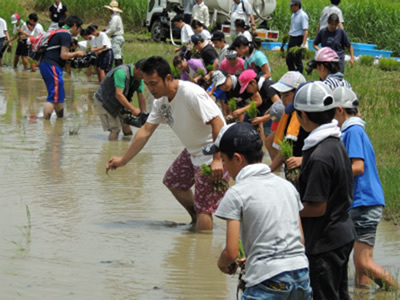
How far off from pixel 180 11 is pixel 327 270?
68.4ft

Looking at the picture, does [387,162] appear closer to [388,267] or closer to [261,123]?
[261,123]

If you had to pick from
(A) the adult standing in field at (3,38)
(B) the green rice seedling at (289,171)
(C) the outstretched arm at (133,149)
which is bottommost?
(A) the adult standing in field at (3,38)

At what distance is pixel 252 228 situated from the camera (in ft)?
11.8

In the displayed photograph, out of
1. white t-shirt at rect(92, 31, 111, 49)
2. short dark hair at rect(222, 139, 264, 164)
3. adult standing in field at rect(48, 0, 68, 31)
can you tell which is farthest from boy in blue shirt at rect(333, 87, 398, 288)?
adult standing in field at rect(48, 0, 68, 31)

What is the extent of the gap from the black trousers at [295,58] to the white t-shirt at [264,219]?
12.1 m

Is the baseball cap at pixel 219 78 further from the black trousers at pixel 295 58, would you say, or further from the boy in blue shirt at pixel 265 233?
the boy in blue shirt at pixel 265 233

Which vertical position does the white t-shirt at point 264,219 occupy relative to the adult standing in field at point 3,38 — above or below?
above

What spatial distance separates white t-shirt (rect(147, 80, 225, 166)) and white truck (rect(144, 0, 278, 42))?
620 inches

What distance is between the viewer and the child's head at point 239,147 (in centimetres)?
373

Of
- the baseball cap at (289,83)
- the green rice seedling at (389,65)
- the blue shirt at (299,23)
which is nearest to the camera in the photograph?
the baseball cap at (289,83)

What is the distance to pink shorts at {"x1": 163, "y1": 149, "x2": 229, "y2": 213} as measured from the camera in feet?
22.7

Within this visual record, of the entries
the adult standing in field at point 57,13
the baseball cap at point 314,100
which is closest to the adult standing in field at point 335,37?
the baseball cap at point 314,100

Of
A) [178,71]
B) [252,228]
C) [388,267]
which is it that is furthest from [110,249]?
[178,71]

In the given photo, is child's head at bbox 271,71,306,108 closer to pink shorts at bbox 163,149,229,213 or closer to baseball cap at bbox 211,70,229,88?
pink shorts at bbox 163,149,229,213
